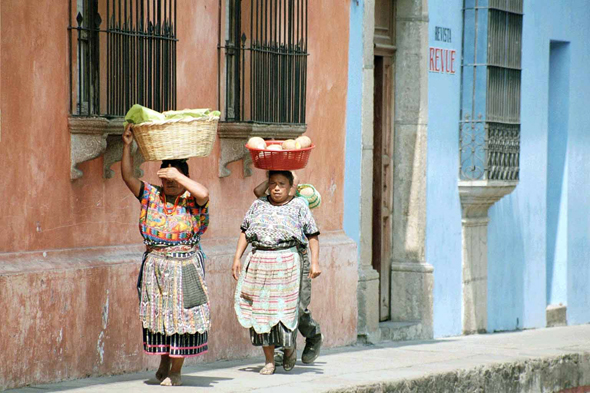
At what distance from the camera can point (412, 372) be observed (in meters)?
8.51

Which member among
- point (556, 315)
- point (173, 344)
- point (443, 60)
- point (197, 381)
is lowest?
point (556, 315)

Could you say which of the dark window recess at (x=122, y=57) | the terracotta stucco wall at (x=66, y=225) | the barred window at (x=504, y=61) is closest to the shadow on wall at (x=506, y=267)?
the barred window at (x=504, y=61)

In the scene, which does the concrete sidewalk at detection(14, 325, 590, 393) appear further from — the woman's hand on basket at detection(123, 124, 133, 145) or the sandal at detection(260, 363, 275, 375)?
the woman's hand on basket at detection(123, 124, 133, 145)

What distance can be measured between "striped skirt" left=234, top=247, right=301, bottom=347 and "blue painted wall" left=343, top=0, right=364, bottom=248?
99.1 inches

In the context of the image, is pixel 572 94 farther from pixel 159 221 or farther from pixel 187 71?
pixel 159 221

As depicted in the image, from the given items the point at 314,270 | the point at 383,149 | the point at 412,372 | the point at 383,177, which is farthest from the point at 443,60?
the point at 314,270

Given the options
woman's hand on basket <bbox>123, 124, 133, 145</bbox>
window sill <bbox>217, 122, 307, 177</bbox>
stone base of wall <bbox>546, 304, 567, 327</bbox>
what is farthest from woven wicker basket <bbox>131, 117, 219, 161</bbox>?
stone base of wall <bbox>546, 304, 567, 327</bbox>

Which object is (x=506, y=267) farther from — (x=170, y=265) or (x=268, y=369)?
(x=170, y=265)

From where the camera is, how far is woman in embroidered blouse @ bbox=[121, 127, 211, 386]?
7168mm

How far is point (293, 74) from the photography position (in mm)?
9492

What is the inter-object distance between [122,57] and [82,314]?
5.07 ft

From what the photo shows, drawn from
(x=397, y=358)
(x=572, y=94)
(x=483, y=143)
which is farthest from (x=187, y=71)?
(x=572, y=94)

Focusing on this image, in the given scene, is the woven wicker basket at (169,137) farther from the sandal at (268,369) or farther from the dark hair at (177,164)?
the sandal at (268,369)

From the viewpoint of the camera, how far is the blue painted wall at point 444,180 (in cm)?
1176
